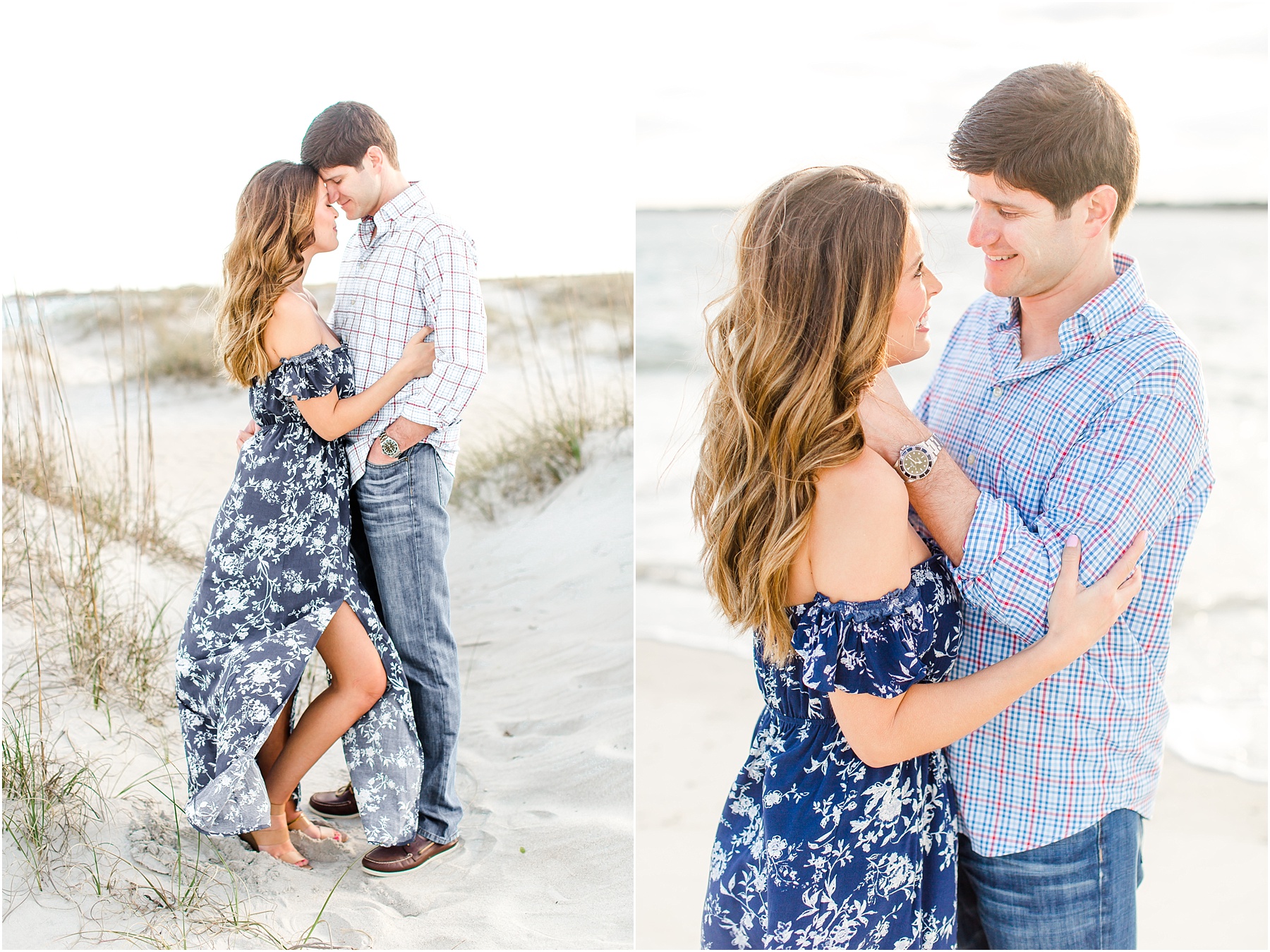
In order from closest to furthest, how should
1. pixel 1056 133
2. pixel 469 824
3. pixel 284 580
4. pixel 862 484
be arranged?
pixel 862 484
pixel 1056 133
pixel 284 580
pixel 469 824

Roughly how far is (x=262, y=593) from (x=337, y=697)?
36cm

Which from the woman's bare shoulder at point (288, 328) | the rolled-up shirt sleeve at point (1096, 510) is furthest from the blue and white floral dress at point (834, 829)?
the woman's bare shoulder at point (288, 328)

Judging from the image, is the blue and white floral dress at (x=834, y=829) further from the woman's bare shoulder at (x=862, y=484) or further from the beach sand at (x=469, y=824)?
the beach sand at (x=469, y=824)

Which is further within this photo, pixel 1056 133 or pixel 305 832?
pixel 305 832

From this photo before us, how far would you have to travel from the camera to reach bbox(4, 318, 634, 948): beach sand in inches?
99.0

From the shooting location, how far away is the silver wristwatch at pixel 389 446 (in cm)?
264

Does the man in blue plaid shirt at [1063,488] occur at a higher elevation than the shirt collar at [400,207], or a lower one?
lower

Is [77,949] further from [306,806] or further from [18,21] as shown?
[18,21]

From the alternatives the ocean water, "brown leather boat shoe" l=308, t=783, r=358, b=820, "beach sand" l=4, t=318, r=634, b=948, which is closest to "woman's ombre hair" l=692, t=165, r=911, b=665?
the ocean water

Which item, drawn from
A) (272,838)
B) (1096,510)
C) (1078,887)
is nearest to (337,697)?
(272,838)

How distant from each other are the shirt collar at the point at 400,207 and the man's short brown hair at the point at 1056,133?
156cm

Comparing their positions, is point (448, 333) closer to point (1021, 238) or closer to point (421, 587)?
point (421, 587)

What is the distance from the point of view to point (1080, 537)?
1562 millimetres

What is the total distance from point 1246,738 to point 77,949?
490 centimetres
